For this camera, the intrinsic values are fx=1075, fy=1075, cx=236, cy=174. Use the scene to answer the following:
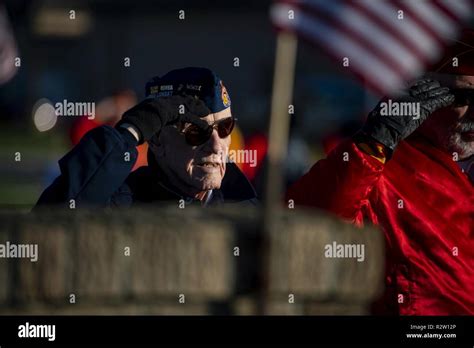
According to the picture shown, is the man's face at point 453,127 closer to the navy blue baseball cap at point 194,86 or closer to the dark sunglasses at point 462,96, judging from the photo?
the dark sunglasses at point 462,96

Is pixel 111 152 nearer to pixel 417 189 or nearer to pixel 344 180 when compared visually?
pixel 344 180

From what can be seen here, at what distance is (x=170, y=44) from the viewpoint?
3.45 m

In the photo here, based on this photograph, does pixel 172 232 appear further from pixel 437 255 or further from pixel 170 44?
pixel 437 255

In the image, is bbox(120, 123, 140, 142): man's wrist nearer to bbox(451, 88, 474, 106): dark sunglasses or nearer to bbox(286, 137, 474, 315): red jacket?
bbox(286, 137, 474, 315): red jacket

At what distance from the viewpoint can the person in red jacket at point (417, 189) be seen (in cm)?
305

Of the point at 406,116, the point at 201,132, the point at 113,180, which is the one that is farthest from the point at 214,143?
the point at 406,116

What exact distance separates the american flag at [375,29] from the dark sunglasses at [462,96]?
28 centimetres

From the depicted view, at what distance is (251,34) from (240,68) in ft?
1.19

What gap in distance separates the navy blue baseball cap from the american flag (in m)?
0.55

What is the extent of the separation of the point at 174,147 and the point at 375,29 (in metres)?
1.03

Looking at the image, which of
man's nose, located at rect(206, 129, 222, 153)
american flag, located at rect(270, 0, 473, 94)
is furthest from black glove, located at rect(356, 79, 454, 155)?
man's nose, located at rect(206, 129, 222, 153)

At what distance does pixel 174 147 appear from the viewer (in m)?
3.21

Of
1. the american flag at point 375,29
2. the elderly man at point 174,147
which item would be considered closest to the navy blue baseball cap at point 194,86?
the elderly man at point 174,147

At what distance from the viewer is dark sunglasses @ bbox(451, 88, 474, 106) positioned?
322cm
